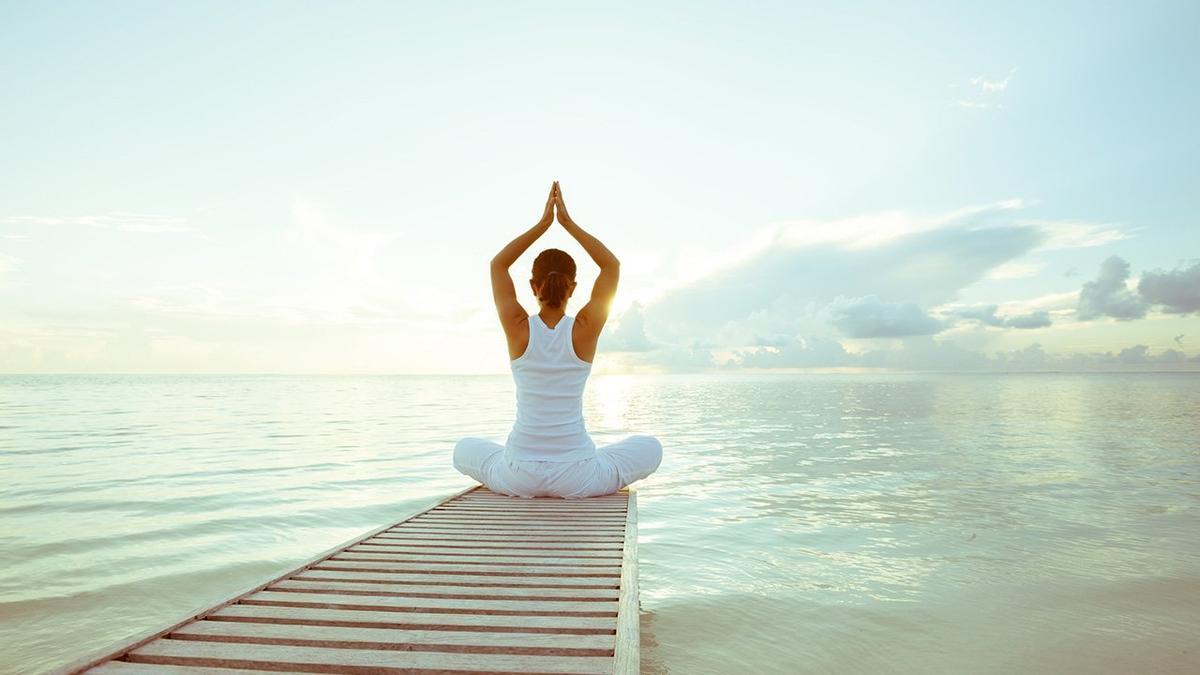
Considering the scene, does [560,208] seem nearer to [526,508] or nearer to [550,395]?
[550,395]

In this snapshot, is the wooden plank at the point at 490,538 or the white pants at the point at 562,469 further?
the white pants at the point at 562,469

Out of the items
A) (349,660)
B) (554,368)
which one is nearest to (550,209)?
(554,368)

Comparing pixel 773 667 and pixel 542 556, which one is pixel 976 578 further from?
pixel 542 556

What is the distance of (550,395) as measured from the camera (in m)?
6.02

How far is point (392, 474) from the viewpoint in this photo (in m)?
14.1

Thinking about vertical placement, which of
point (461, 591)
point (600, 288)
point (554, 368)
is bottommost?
point (461, 591)

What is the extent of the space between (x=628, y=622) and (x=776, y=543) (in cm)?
577

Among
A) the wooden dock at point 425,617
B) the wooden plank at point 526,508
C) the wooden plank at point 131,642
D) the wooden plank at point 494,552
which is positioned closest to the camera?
the wooden plank at point 131,642

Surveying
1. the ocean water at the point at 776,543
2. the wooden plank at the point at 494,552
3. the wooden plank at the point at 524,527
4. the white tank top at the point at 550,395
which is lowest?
the ocean water at the point at 776,543

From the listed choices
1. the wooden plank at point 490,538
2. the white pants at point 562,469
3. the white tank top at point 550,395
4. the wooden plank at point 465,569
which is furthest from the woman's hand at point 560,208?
the wooden plank at point 465,569

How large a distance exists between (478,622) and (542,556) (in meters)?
1.33

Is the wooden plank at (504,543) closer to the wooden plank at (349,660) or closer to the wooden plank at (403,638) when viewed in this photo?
the wooden plank at (403,638)

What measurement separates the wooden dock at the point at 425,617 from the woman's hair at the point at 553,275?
191cm

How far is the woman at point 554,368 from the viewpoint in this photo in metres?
5.80
